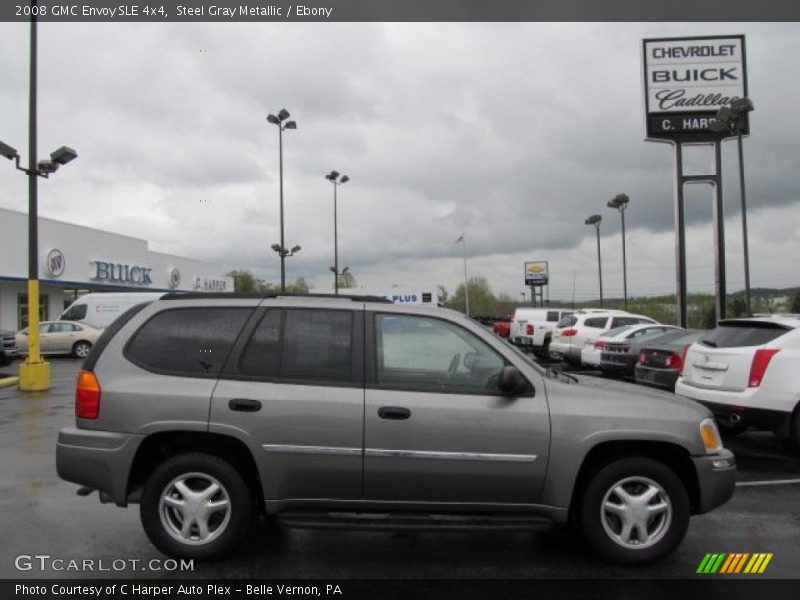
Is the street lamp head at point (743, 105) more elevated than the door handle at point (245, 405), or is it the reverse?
the street lamp head at point (743, 105)

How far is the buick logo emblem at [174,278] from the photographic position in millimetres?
42388

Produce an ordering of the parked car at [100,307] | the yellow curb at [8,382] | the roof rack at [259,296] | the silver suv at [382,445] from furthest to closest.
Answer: the parked car at [100,307] < the yellow curb at [8,382] < the roof rack at [259,296] < the silver suv at [382,445]

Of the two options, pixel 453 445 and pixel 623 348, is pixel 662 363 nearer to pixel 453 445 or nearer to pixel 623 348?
pixel 623 348

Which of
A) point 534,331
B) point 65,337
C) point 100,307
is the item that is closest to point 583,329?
point 534,331

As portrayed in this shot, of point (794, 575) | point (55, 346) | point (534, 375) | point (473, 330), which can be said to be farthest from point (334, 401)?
point (55, 346)

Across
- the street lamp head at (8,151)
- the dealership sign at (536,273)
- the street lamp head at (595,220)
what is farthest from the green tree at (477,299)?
the street lamp head at (8,151)

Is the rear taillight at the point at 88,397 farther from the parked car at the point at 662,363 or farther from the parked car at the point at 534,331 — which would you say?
the parked car at the point at 534,331

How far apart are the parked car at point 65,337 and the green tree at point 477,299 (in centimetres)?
5749

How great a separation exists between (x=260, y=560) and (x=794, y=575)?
136 inches

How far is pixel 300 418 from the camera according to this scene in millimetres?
4102

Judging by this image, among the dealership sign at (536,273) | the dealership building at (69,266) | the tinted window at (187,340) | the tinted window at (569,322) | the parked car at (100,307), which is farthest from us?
the dealership sign at (536,273)

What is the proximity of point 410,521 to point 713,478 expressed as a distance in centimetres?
204

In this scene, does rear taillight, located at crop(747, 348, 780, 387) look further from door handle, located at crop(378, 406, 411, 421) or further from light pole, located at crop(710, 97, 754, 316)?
light pole, located at crop(710, 97, 754, 316)

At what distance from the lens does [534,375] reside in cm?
429
